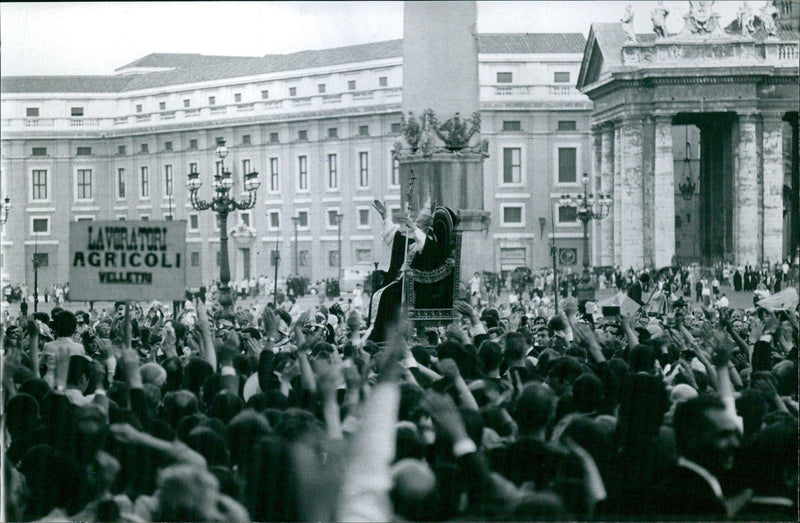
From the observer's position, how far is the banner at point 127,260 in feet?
31.8

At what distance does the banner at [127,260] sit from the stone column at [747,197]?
59.0 metres

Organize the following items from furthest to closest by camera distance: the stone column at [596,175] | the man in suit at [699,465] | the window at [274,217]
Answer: the window at [274,217], the stone column at [596,175], the man in suit at [699,465]

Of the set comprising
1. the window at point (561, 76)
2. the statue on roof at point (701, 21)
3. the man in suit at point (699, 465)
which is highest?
the statue on roof at point (701, 21)

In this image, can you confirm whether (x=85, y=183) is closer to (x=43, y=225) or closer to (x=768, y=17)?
(x=43, y=225)

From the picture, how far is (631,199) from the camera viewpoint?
66688 millimetres

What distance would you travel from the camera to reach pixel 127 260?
9.74 meters

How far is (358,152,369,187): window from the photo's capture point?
80375 mm

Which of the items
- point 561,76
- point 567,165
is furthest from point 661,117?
point 561,76

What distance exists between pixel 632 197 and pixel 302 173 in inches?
931

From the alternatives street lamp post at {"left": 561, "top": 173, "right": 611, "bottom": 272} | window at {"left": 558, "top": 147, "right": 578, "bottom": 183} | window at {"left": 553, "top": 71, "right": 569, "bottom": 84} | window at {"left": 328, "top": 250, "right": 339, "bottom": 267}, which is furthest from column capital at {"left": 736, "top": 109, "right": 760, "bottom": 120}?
window at {"left": 328, "top": 250, "right": 339, "bottom": 267}

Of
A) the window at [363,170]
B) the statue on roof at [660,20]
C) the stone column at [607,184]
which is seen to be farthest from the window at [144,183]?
the statue on roof at [660,20]

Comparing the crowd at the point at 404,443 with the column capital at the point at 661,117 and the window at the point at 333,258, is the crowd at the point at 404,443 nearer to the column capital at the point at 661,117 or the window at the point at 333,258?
the column capital at the point at 661,117

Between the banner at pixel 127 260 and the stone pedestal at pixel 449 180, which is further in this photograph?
the stone pedestal at pixel 449 180

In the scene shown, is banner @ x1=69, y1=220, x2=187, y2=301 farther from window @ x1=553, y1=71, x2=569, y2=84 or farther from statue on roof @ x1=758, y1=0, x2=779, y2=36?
window @ x1=553, y1=71, x2=569, y2=84
